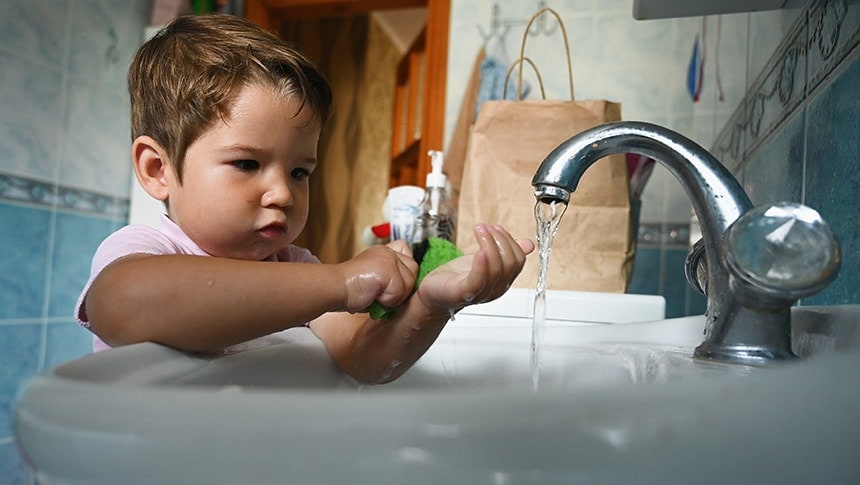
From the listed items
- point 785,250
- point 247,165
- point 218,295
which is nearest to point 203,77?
point 247,165

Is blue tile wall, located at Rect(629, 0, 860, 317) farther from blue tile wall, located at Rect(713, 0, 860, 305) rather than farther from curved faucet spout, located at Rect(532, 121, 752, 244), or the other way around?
curved faucet spout, located at Rect(532, 121, 752, 244)

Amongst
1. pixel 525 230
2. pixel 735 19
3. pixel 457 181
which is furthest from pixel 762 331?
pixel 457 181

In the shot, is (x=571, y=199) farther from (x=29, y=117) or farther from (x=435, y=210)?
(x=29, y=117)

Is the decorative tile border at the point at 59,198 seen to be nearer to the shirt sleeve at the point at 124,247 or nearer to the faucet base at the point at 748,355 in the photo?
the shirt sleeve at the point at 124,247

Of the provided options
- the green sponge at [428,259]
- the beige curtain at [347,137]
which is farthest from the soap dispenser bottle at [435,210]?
the beige curtain at [347,137]

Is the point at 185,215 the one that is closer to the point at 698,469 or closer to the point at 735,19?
the point at 698,469

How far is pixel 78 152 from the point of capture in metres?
1.74

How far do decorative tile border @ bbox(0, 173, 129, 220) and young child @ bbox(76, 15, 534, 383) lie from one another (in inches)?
38.8

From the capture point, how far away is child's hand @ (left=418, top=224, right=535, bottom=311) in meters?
0.47

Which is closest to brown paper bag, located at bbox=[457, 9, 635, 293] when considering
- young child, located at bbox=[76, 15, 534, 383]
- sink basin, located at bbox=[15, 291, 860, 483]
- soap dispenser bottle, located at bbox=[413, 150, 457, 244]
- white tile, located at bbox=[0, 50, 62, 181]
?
soap dispenser bottle, located at bbox=[413, 150, 457, 244]

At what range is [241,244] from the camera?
0.70m

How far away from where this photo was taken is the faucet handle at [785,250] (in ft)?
1.07

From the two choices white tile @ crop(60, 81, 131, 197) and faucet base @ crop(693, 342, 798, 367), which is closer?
faucet base @ crop(693, 342, 798, 367)

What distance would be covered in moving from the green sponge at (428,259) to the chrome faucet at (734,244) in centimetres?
13
